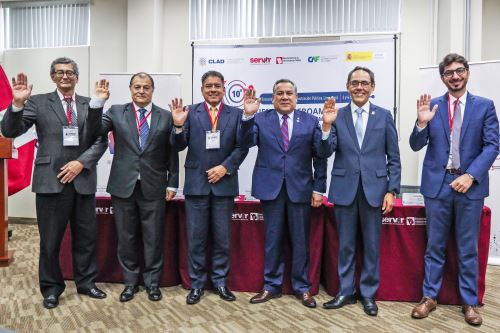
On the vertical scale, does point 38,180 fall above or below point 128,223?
above

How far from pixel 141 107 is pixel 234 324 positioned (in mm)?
1525

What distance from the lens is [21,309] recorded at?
2535 millimetres

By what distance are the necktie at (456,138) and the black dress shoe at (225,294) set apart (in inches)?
64.0

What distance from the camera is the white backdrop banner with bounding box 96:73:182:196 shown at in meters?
4.12

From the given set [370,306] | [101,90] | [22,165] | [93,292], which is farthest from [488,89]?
[22,165]

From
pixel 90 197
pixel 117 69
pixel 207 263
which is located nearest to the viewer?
pixel 90 197

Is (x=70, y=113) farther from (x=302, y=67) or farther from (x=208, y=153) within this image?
(x=302, y=67)

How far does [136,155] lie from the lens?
2.66 metres

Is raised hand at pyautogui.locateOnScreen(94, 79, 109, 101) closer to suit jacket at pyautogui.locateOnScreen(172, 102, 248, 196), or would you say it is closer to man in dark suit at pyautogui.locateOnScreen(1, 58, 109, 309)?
man in dark suit at pyautogui.locateOnScreen(1, 58, 109, 309)

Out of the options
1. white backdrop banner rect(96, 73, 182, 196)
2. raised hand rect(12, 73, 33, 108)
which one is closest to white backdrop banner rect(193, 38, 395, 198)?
white backdrop banner rect(96, 73, 182, 196)

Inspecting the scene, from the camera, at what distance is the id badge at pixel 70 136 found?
254cm

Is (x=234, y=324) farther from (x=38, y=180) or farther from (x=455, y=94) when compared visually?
(x=455, y=94)

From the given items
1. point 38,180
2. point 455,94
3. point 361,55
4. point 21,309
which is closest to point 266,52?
point 361,55

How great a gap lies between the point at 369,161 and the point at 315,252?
77 cm
